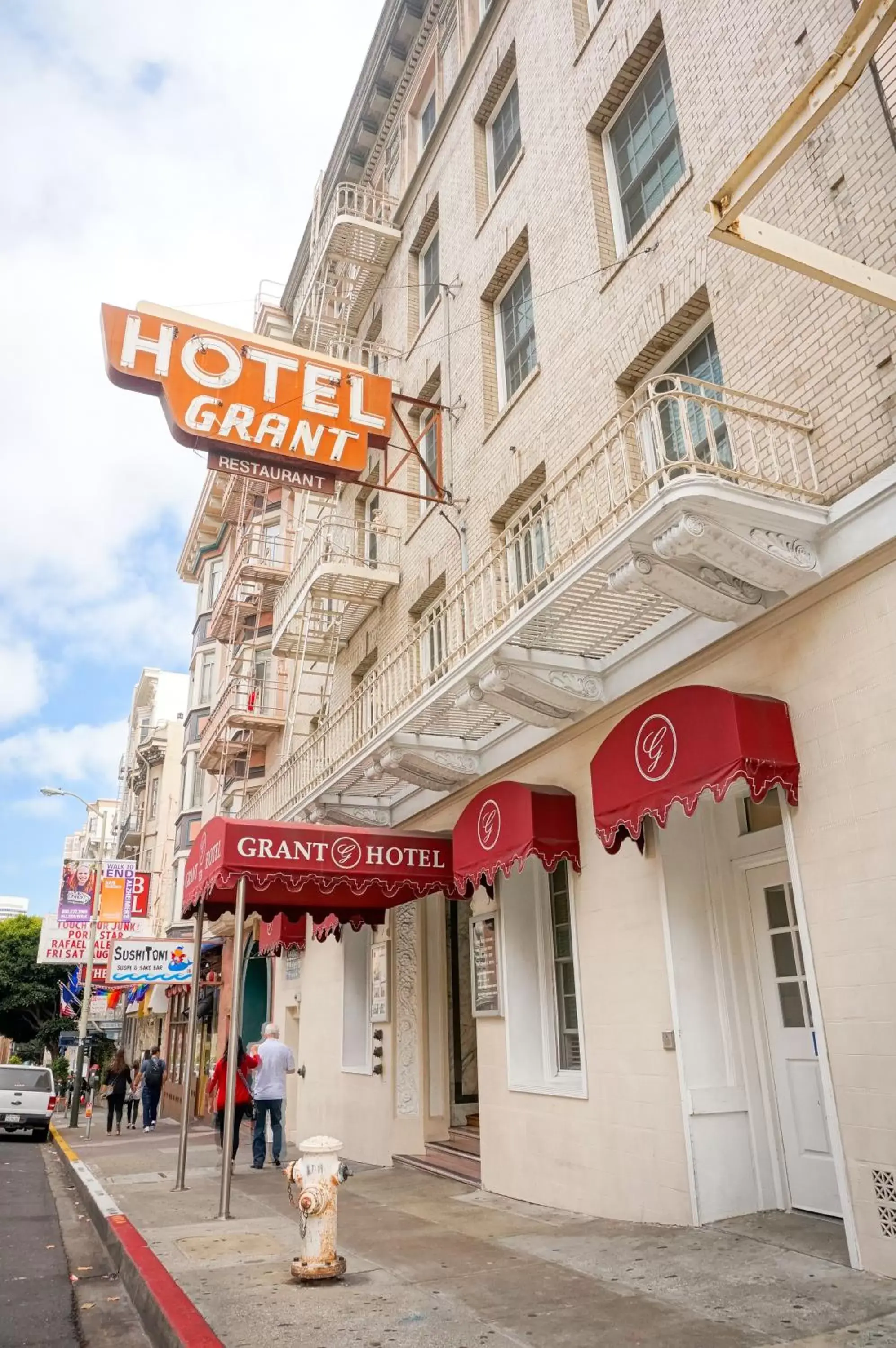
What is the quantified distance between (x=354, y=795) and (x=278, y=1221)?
612 centimetres

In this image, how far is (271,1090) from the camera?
1284 cm

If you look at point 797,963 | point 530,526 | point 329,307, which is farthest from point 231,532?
point 797,963

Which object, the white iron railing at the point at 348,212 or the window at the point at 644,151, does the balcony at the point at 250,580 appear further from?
the window at the point at 644,151

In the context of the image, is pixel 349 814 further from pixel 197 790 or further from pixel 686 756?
pixel 197 790

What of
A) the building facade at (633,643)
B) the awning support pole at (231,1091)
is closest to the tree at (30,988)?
the building facade at (633,643)

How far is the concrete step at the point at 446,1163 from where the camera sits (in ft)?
35.1

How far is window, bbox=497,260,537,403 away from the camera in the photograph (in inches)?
509

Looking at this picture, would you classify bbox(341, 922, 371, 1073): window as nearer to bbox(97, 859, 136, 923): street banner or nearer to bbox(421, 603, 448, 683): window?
bbox(421, 603, 448, 683): window

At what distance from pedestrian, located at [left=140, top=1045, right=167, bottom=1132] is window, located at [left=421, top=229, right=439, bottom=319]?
58.4ft

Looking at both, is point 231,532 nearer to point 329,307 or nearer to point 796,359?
point 329,307

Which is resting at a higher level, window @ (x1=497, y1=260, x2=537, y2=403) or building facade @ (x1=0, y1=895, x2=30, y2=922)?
building facade @ (x1=0, y1=895, x2=30, y2=922)

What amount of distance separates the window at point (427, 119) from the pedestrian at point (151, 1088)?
2095 cm

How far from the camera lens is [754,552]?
643 centimetres

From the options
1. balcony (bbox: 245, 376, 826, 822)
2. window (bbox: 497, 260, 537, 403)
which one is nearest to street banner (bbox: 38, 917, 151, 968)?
balcony (bbox: 245, 376, 826, 822)
